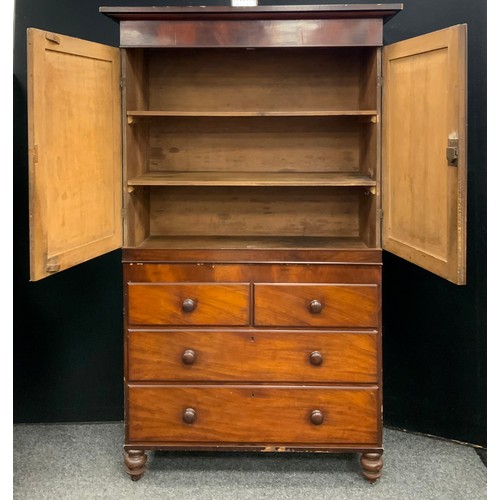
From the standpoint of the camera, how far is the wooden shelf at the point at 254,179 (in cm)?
213

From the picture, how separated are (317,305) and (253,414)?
1.23ft

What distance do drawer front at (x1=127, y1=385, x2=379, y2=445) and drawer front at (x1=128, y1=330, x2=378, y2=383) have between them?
0.04m

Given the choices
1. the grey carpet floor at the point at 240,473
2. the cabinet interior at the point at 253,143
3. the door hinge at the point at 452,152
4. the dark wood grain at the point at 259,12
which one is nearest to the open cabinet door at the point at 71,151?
the dark wood grain at the point at 259,12

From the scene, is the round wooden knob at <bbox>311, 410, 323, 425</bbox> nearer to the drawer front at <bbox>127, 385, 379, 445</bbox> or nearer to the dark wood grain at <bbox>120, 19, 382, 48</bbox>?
the drawer front at <bbox>127, 385, 379, 445</bbox>

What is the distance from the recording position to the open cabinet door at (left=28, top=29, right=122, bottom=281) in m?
1.75

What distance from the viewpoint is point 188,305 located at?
212cm

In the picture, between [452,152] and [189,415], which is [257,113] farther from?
[189,415]

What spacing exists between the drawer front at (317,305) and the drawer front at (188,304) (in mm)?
61

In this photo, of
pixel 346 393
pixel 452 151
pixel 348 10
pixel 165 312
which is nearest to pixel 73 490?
pixel 165 312

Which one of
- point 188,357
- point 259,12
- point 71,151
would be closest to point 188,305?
point 188,357

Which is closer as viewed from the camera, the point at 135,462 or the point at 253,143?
the point at 135,462

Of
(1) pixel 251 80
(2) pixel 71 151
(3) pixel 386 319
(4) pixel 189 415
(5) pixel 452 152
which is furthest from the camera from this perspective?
(3) pixel 386 319

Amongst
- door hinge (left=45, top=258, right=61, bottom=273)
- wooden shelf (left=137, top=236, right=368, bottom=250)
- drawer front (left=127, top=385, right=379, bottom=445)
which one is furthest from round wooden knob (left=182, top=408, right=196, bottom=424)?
door hinge (left=45, top=258, right=61, bottom=273)

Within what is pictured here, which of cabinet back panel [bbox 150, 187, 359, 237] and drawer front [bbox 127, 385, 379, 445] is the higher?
cabinet back panel [bbox 150, 187, 359, 237]
